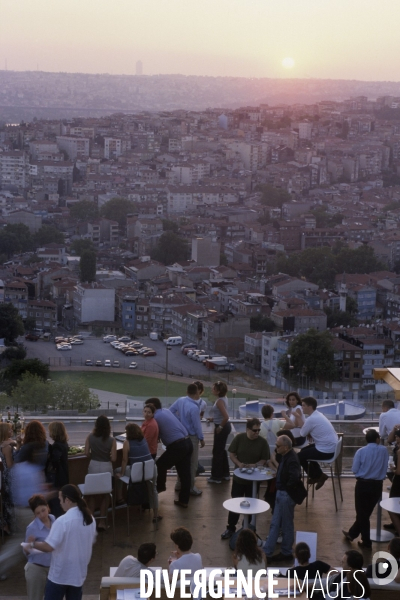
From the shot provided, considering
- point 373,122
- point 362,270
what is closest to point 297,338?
point 362,270

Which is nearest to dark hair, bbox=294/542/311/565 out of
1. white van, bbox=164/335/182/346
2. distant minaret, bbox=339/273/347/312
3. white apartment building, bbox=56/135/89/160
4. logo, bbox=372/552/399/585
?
logo, bbox=372/552/399/585

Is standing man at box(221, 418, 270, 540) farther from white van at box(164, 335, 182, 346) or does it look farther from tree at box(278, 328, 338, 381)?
white van at box(164, 335, 182, 346)

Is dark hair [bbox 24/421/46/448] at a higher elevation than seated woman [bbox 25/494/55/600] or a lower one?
higher

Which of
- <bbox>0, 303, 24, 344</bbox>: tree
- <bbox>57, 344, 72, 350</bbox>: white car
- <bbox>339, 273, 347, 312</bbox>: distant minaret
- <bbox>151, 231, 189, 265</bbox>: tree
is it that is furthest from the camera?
<bbox>151, 231, 189, 265</bbox>: tree

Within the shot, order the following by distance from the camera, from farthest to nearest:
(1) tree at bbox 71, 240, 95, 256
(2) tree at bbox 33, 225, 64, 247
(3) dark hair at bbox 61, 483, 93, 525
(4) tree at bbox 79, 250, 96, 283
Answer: (2) tree at bbox 33, 225, 64, 247 < (1) tree at bbox 71, 240, 95, 256 < (4) tree at bbox 79, 250, 96, 283 < (3) dark hair at bbox 61, 483, 93, 525

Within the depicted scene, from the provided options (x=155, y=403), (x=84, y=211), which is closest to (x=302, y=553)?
(x=155, y=403)

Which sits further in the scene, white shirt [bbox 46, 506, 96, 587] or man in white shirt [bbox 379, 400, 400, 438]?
man in white shirt [bbox 379, 400, 400, 438]

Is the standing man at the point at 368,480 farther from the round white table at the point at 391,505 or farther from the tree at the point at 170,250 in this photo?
the tree at the point at 170,250
